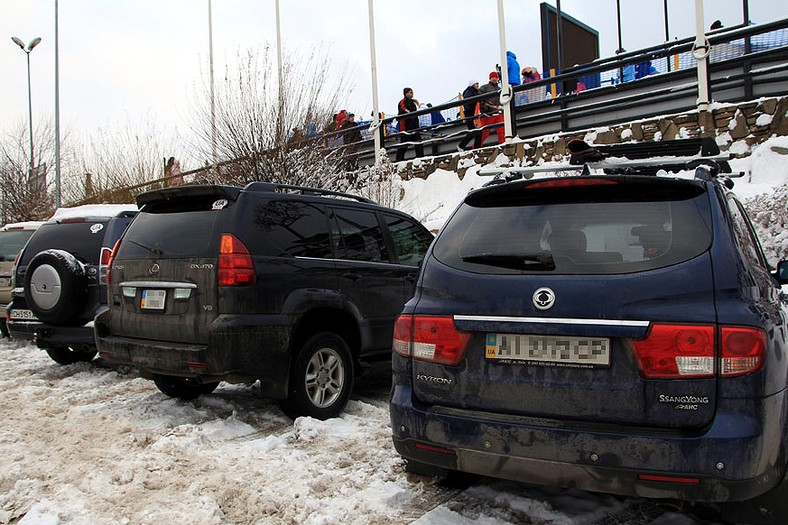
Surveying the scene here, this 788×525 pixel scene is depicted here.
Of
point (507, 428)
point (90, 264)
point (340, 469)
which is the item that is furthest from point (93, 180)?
point (507, 428)

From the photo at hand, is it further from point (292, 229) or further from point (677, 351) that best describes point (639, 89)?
point (677, 351)

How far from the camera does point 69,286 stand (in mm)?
5996

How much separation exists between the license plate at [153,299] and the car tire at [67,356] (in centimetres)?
290

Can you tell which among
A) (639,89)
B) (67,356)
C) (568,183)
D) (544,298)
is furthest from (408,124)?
(544,298)

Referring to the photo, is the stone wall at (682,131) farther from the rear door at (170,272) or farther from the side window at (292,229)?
the rear door at (170,272)

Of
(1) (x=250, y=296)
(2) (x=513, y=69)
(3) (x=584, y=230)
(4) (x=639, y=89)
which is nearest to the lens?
(3) (x=584, y=230)

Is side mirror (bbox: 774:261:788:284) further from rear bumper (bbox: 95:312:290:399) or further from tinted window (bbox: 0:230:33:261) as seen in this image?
tinted window (bbox: 0:230:33:261)

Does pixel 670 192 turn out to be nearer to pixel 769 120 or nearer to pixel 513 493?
pixel 513 493

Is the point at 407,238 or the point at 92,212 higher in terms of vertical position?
the point at 92,212

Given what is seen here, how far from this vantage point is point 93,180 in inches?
808

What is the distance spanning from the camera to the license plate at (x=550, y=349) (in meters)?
2.41

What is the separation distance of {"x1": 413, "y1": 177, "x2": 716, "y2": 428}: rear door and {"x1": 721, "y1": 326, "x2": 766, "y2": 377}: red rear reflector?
2.1 inches

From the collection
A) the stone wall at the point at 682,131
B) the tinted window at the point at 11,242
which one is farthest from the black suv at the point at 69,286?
the stone wall at the point at 682,131

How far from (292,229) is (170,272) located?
3.19ft
